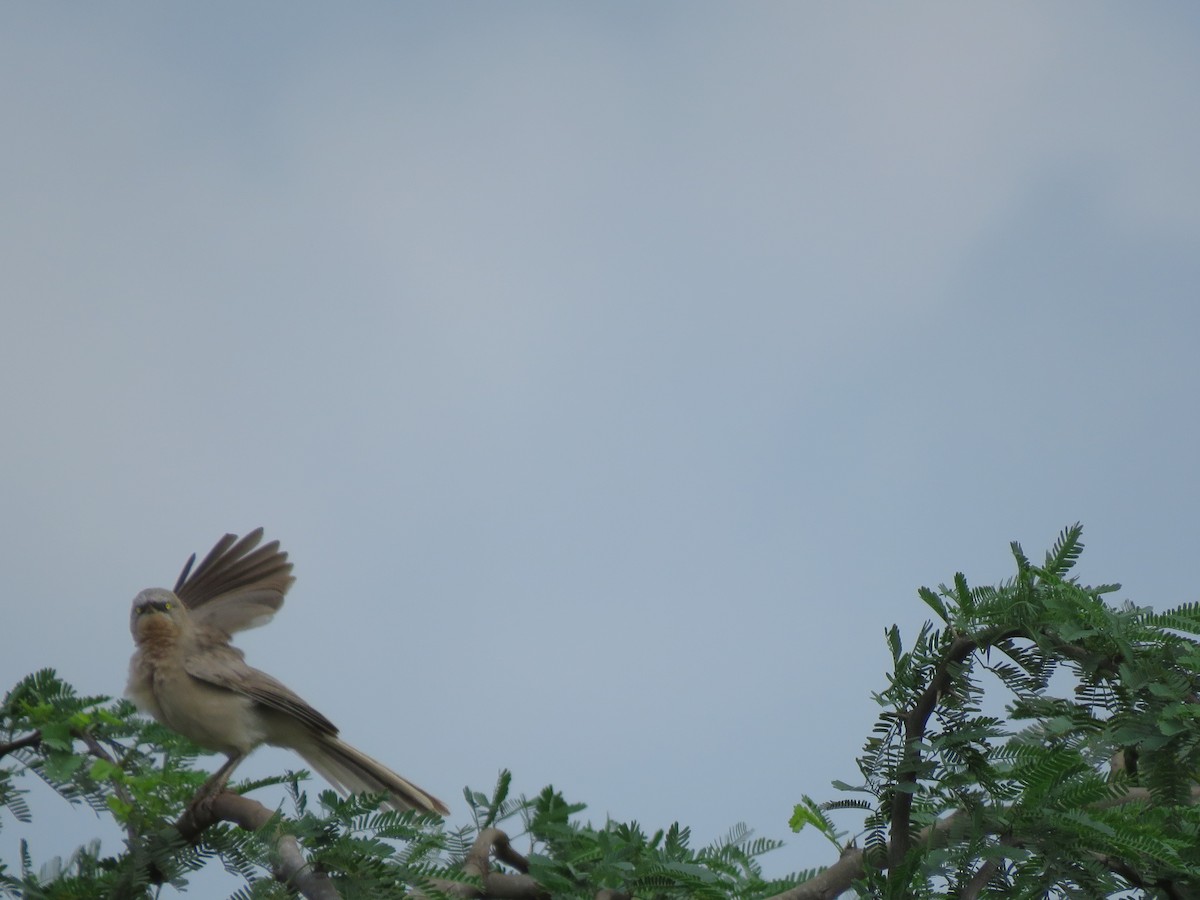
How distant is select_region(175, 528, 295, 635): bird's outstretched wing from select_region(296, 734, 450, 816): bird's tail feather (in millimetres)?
1091

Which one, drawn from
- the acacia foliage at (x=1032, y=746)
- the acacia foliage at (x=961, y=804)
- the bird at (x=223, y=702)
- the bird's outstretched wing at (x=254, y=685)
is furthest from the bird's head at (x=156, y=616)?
the acacia foliage at (x=1032, y=746)

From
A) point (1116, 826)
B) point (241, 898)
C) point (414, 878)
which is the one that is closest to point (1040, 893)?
point (1116, 826)

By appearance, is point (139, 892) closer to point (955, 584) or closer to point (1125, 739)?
point (955, 584)

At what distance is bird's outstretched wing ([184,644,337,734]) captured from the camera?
5.30 meters

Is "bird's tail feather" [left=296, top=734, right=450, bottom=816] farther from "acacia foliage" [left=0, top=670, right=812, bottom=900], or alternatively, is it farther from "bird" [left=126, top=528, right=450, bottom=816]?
"acacia foliage" [left=0, top=670, right=812, bottom=900]

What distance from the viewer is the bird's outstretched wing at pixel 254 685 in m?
5.30

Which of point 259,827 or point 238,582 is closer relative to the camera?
point 259,827

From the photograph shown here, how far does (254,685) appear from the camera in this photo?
5.37 m

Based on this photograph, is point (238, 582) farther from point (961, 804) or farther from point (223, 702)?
point (961, 804)

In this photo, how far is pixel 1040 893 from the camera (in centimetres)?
325

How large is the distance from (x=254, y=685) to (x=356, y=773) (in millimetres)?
590

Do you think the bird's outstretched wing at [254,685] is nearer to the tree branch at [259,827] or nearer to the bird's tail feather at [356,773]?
the bird's tail feather at [356,773]

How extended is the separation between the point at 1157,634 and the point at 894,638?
2.33 feet

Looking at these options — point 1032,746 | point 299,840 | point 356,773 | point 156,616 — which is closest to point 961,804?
point 1032,746
